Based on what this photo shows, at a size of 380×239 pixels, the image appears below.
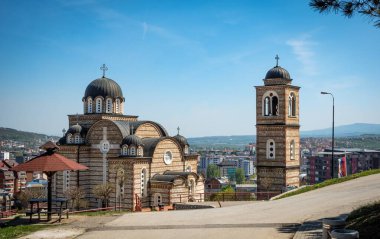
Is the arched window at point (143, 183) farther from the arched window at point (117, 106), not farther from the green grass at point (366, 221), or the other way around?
the green grass at point (366, 221)

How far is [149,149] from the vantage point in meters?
35.0

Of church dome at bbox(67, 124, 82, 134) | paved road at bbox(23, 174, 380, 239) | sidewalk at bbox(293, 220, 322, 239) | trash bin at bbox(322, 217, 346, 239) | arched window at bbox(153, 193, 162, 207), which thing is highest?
church dome at bbox(67, 124, 82, 134)

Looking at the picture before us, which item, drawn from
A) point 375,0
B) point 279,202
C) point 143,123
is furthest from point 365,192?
point 143,123

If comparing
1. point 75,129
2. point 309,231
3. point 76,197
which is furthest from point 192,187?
point 309,231

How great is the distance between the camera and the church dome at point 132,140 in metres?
33.8

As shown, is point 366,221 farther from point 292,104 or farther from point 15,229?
point 292,104

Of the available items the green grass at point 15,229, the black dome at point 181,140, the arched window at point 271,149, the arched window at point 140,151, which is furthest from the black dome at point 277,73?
the green grass at point 15,229

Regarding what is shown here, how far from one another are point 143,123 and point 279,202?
1981cm

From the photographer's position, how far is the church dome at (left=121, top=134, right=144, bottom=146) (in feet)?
111

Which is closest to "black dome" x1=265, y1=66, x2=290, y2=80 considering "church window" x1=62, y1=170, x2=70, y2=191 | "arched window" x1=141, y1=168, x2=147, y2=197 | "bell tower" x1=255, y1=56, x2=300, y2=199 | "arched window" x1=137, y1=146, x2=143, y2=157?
"bell tower" x1=255, y1=56, x2=300, y2=199

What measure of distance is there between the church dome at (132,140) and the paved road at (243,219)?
51.4 feet

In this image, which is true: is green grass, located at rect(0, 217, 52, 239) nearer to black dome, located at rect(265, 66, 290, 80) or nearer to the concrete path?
the concrete path

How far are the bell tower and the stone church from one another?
5.57m

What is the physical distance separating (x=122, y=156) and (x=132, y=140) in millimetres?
1477
